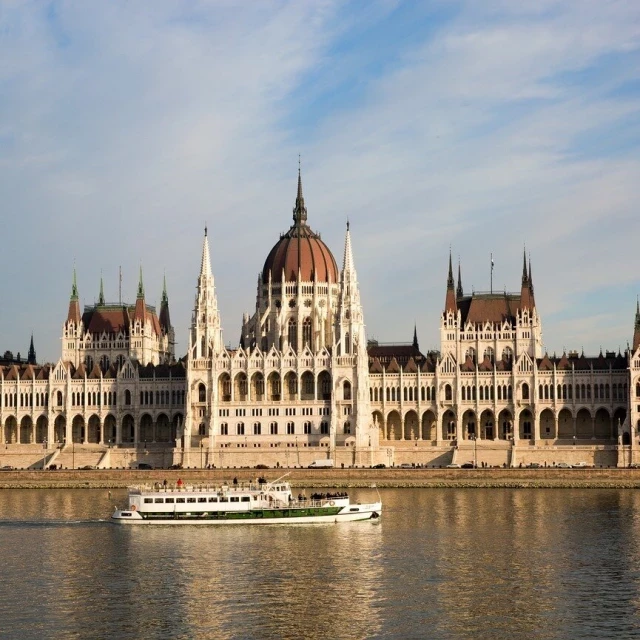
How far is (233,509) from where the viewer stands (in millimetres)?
102000

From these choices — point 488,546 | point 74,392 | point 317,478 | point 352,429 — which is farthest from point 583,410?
point 488,546

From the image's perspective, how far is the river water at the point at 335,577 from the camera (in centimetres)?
6212

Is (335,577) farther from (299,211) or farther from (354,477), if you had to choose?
(299,211)

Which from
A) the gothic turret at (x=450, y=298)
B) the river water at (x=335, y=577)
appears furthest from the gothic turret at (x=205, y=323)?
the river water at (x=335, y=577)

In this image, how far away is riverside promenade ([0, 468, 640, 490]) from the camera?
438ft

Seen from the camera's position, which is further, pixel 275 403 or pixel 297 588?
pixel 275 403

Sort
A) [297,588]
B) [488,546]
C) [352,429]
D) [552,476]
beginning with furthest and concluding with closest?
[352,429] < [552,476] < [488,546] < [297,588]

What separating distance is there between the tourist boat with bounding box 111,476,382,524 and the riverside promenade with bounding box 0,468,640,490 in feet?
113

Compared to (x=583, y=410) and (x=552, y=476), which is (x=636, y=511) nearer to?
(x=552, y=476)

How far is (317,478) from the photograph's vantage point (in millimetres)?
140125

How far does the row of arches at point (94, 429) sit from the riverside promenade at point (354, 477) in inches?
1044

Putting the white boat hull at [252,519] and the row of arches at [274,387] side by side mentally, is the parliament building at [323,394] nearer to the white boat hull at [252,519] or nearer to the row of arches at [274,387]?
the row of arches at [274,387]

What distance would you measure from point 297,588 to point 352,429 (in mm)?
86902

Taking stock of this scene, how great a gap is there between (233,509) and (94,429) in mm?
74911
